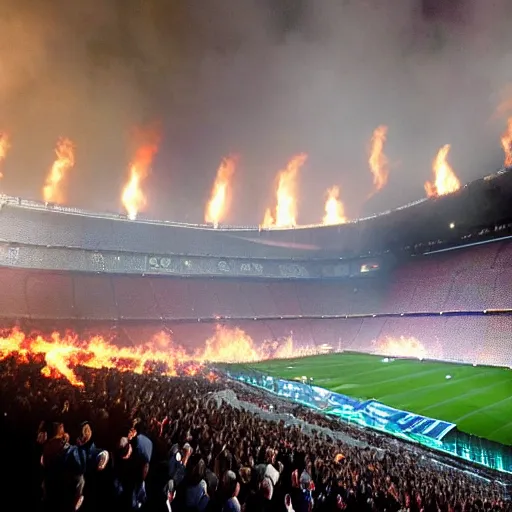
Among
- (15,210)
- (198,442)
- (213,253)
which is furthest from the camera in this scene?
(213,253)

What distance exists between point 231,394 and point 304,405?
3799 mm

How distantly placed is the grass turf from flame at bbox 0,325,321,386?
174 inches

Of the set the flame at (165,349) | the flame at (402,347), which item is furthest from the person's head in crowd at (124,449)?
the flame at (402,347)

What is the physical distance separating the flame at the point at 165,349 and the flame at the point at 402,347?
6.56 metres

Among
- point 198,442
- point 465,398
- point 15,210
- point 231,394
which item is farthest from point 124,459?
point 15,210

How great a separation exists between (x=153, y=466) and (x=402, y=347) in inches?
1314

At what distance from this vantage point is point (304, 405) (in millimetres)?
19578

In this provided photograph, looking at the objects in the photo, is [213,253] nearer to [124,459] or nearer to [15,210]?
[15,210]

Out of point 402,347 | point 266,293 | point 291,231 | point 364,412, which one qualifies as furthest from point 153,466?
point 291,231

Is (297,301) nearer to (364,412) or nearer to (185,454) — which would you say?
(364,412)

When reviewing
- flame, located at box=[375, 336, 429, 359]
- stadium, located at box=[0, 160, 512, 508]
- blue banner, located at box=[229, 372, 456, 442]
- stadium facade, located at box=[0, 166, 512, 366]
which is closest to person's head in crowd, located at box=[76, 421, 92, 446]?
blue banner, located at box=[229, 372, 456, 442]

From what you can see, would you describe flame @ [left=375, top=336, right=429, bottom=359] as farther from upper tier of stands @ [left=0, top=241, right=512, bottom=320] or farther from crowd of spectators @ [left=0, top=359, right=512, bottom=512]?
crowd of spectators @ [left=0, top=359, right=512, bottom=512]

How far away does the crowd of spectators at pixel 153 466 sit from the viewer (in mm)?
4207

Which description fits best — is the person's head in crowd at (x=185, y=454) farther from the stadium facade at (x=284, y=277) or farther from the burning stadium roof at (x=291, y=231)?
the burning stadium roof at (x=291, y=231)
